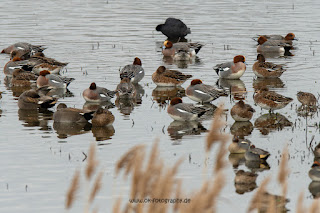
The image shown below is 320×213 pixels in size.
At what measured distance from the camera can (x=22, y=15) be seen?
110 feet

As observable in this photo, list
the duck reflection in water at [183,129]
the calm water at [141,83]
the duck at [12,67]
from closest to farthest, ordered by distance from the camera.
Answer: the calm water at [141,83] < the duck reflection in water at [183,129] < the duck at [12,67]

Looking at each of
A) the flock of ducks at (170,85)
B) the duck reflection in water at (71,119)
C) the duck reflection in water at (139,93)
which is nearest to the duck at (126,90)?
the flock of ducks at (170,85)

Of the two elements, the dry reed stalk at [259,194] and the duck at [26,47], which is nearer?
the dry reed stalk at [259,194]

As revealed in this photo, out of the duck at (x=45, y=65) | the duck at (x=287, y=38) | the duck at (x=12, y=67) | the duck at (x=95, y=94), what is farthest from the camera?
the duck at (x=287, y=38)

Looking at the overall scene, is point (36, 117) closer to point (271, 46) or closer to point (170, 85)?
point (170, 85)

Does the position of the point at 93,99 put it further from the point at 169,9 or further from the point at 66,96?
the point at 169,9

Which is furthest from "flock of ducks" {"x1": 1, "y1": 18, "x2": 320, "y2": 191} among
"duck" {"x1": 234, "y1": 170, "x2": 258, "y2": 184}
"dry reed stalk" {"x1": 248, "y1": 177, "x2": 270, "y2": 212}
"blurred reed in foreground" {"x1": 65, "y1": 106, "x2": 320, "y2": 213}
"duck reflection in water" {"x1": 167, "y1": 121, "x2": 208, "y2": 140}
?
"blurred reed in foreground" {"x1": 65, "y1": 106, "x2": 320, "y2": 213}

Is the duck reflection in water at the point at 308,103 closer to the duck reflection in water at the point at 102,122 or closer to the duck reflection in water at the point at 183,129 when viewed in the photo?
the duck reflection in water at the point at 183,129

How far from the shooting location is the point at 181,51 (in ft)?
76.0

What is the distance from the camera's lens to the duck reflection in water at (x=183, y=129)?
12938 millimetres

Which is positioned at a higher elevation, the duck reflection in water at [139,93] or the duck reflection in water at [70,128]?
the duck reflection in water at [139,93]

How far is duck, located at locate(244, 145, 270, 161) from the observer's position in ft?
35.0

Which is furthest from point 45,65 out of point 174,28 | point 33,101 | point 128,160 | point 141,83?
point 128,160

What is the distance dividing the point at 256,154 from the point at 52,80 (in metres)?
8.76
